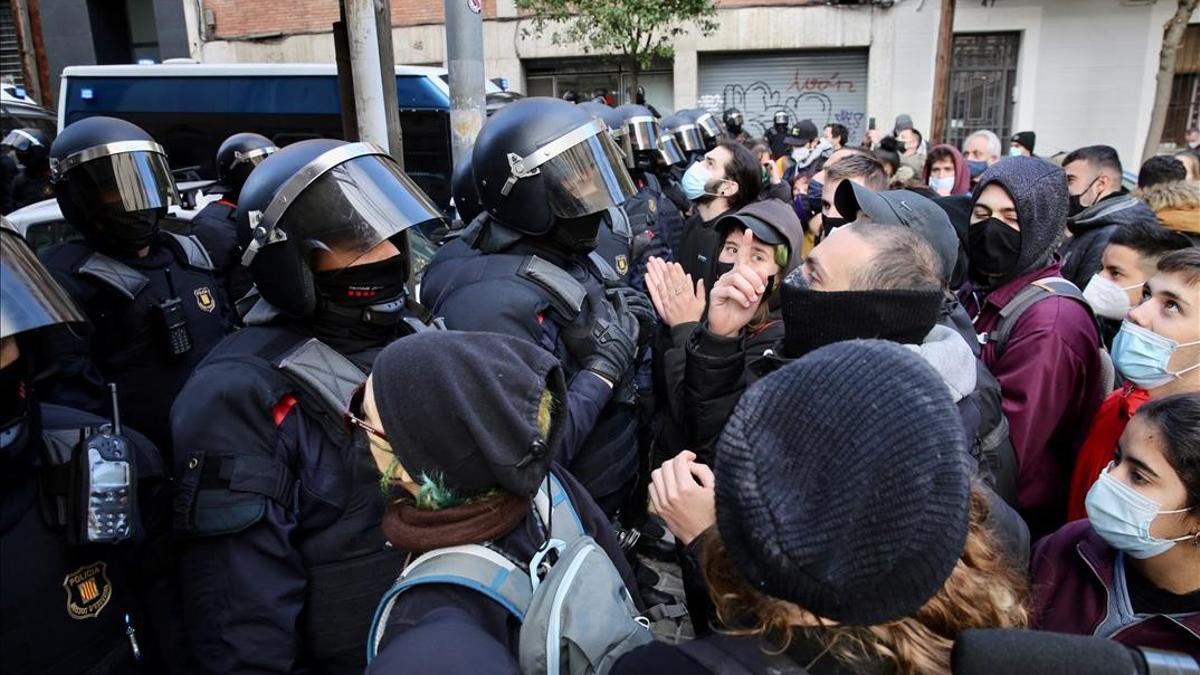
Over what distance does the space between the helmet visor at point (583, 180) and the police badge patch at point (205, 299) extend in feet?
5.74

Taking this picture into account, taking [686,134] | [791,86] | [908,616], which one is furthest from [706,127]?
[791,86]

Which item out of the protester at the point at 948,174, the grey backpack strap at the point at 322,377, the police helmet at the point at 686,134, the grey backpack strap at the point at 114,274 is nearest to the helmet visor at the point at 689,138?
the police helmet at the point at 686,134

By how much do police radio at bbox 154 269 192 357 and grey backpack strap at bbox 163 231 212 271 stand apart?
321mm

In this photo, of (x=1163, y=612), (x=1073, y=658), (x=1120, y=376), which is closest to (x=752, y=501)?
(x=1073, y=658)

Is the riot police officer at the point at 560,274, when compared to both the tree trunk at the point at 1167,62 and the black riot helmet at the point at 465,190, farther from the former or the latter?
the tree trunk at the point at 1167,62

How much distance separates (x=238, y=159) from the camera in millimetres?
4906

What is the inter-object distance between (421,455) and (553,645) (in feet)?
1.21

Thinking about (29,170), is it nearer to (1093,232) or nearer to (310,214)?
(310,214)

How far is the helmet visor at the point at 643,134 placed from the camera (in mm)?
6363

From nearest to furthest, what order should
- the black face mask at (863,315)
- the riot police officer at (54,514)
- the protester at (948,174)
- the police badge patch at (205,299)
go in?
the riot police officer at (54,514) → the black face mask at (863,315) → the police badge patch at (205,299) → the protester at (948,174)

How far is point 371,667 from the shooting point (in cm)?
112

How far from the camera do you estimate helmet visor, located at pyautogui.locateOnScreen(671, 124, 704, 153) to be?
7259 millimetres

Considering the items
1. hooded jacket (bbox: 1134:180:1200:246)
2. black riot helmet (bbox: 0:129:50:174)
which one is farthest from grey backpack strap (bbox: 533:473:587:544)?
black riot helmet (bbox: 0:129:50:174)

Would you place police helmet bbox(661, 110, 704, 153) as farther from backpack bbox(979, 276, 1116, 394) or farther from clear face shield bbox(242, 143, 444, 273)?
clear face shield bbox(242, 143, 444, 273)
